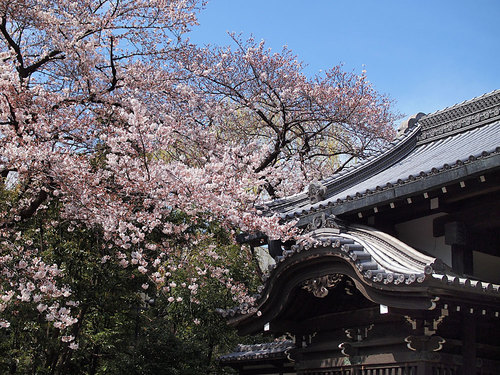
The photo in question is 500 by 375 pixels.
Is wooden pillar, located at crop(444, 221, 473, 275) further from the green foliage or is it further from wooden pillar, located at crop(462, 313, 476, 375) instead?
the green foliage

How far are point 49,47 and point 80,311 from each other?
16.7 ft

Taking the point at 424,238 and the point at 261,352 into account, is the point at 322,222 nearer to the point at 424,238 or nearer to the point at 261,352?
the point at 424,238

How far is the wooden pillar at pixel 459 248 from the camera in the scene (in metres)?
6.75

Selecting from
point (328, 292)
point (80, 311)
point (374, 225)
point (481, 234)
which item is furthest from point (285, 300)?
point (80, 311)

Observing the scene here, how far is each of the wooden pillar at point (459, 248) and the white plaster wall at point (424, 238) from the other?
125 millimetres

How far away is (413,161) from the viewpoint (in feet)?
30.4

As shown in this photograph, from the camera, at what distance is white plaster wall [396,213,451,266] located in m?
7.05

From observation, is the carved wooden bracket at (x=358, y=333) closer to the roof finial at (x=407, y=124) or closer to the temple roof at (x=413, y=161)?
the temple roof at (x=413, y=161)

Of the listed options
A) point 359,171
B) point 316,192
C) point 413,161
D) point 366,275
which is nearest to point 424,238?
point 366,275

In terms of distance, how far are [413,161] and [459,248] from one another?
2.74m

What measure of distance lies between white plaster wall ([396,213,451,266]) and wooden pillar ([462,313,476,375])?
792 millimetres

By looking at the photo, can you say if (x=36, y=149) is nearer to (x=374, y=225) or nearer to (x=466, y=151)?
(x=374, y=225)

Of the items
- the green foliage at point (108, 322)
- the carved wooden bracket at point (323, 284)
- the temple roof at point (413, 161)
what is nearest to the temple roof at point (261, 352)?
the green foliage at point (108, 322)

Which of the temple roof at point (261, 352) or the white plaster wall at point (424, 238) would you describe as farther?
the temple roof at point (261, 352)
